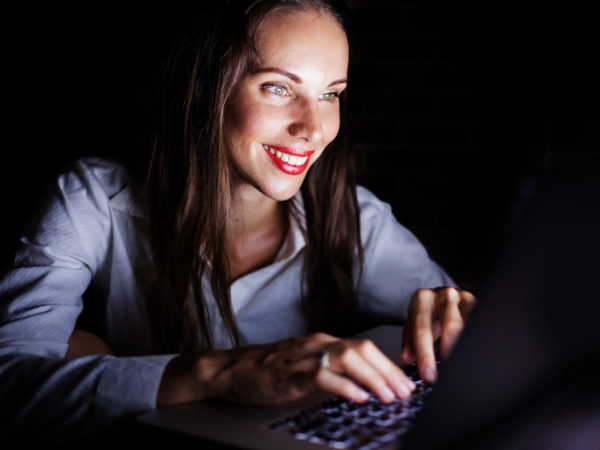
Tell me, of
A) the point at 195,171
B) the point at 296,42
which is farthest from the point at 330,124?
the point at 195,171

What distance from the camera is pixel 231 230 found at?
1.40 m

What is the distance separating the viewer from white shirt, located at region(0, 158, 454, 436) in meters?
0.80

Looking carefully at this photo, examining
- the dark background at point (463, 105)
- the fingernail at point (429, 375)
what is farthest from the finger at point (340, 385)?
the dark background at point (463, 105)

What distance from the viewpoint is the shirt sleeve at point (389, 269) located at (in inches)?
57.8

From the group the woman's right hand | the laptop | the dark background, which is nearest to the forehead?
the woman's right hand

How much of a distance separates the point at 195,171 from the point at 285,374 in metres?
0.66

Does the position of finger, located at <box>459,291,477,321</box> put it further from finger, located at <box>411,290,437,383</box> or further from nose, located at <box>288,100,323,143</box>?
nose, located at <box>288,100,323,143</box>

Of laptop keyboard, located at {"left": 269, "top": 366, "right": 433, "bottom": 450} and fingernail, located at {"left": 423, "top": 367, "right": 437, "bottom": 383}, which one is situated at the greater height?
fingernail, located at {"left": 423, "top": 367, "right": 437, "bottom": 383}

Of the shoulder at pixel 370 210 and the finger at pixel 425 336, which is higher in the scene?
the shoulder at pixel 370 210

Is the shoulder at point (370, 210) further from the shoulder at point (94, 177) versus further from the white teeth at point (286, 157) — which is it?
the shoulder at point (94, 177)

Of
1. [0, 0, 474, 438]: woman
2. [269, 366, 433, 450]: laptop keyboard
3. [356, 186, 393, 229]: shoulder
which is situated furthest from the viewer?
[356, 186, 393, 229]: shoulder

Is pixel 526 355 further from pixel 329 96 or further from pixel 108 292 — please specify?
pixel 108 292

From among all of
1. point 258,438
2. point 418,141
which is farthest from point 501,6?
point 258,438

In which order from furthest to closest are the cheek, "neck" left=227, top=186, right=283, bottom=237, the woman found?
"neck" left=227, top=186, right=283, bottom=237 < the cheek < the woman
